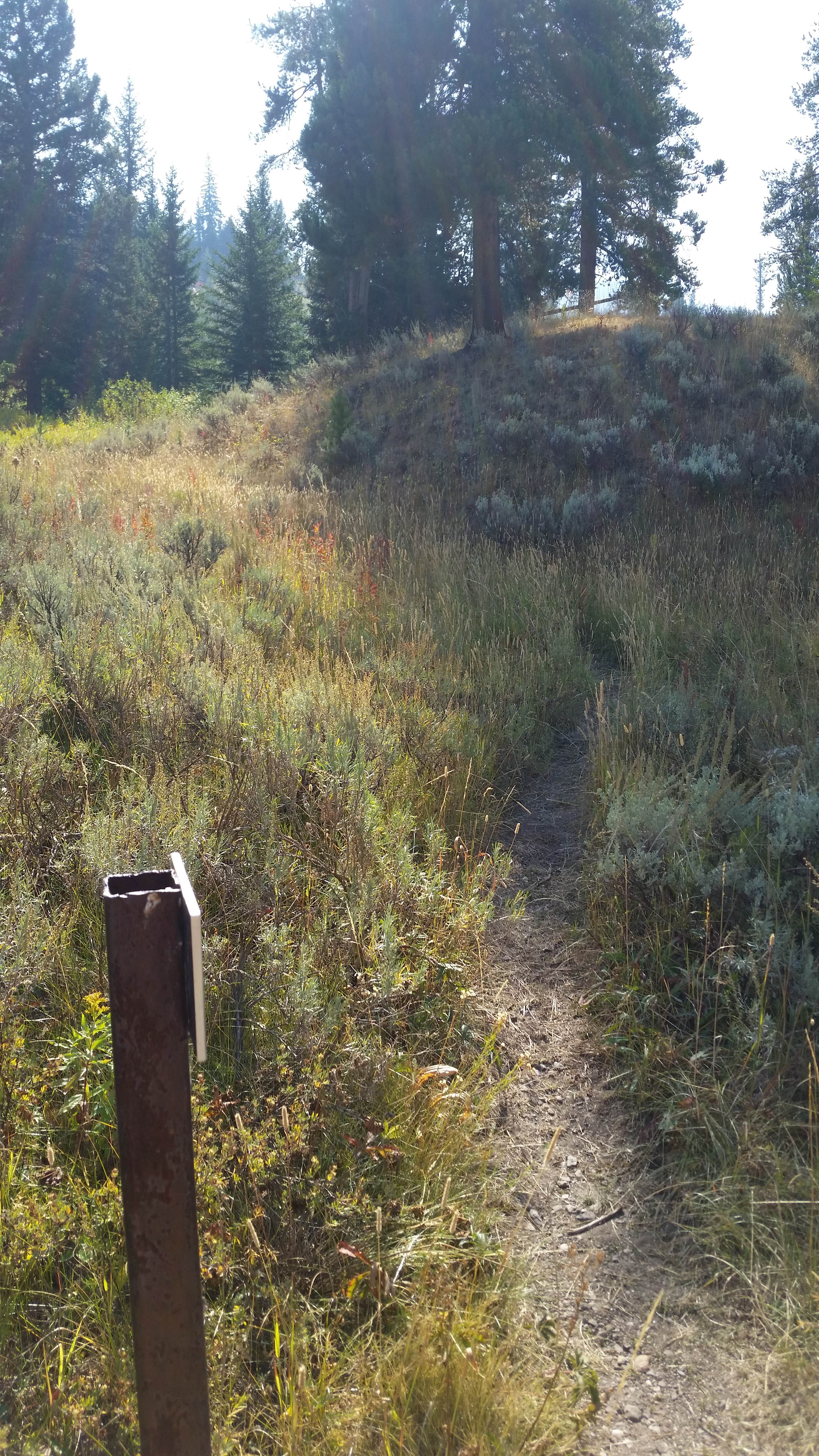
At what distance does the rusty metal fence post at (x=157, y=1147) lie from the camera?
1.30 m

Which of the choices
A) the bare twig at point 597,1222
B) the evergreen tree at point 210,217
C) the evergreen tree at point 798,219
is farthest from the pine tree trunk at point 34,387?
the evergreen tree at point 210,217

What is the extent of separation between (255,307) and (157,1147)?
35654 millimetres

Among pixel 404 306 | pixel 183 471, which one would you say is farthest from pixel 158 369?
pixel 183 471

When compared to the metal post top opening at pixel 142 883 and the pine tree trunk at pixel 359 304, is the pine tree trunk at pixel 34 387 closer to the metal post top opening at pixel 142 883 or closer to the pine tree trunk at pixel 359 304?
the pine tree trunk at pixel 359 304

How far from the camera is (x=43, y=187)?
30203mm

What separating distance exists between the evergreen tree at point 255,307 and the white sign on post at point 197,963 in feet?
110

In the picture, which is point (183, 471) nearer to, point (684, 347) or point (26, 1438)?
point (684, 347)

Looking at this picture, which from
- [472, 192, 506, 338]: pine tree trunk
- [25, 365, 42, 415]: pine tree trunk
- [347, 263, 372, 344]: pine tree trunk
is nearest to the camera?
[472, 192, 506, 338]: pine tree trunk

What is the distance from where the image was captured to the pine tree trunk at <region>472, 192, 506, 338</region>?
17.0 m

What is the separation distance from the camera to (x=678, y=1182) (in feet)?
8.48

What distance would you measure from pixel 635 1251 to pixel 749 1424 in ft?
1.70

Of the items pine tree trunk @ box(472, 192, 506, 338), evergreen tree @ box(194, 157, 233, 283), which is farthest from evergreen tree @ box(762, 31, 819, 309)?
evergreen tree @ box(194, 157, 233, 283)

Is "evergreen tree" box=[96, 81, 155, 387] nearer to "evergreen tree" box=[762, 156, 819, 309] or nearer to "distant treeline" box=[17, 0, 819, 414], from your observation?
"distant treeline" box=[17, 0, 819, 414]

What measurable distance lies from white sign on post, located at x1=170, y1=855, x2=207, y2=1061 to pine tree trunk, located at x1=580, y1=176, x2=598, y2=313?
64.6 ft
